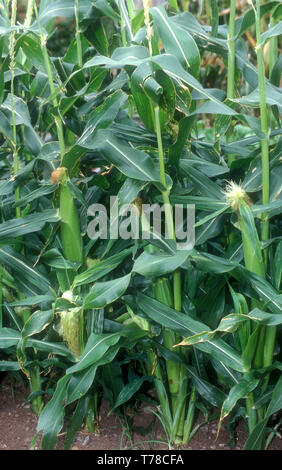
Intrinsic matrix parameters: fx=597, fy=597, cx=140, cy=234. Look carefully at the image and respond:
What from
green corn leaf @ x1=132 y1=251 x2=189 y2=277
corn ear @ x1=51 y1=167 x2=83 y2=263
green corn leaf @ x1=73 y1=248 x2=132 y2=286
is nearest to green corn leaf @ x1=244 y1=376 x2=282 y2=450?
green corn leaf @ x1=132 y1=251 x2=189 y2=277

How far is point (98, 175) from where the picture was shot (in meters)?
1.64

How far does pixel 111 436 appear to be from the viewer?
1.69 meters

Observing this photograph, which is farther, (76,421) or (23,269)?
(23,269)

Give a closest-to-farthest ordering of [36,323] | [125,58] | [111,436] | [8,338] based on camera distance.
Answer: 1. [125,58]
2. [36,323]
3. [8,338]
4. [111,436]

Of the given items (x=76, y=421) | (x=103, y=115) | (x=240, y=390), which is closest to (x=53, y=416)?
(x=76, y=421)

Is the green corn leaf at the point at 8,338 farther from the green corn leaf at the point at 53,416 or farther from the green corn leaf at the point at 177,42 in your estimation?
the green corn leaf at the point at 177,42

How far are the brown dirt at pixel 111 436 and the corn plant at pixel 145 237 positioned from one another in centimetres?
4

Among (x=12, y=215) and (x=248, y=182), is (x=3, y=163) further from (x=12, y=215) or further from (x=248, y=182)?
(x=248, y=182)

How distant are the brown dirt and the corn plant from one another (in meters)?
0.04

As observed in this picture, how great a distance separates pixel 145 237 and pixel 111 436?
620 mm

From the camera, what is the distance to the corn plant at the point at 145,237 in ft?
4.60

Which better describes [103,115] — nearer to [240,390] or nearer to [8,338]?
[8,338]

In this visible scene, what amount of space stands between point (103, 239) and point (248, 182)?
1.41 ft

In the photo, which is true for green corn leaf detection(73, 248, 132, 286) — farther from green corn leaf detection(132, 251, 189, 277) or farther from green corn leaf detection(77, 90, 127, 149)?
green corn leaf detection(77, 90, 127, 149)
